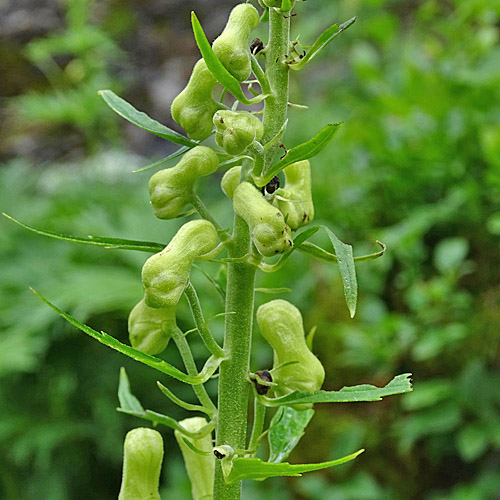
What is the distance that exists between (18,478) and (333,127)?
2.25 metres

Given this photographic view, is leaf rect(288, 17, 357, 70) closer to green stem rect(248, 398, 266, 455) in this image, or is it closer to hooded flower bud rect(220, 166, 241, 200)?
hooded flower bud rect(220, 166, 241, 200)

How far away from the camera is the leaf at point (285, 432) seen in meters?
0.82

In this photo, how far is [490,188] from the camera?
2.10 meters

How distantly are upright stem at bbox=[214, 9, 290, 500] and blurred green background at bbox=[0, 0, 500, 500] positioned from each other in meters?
1.20

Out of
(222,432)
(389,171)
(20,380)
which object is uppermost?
(222,432)

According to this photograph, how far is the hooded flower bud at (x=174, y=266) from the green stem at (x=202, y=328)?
0.03 metres

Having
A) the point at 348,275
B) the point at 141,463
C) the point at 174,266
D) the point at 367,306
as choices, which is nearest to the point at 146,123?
the point at 174,266

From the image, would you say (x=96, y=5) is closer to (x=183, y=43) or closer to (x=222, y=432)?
(x=183, y=43)

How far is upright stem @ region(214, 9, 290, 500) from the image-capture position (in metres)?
0.68

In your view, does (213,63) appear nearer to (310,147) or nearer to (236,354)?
(310,147)

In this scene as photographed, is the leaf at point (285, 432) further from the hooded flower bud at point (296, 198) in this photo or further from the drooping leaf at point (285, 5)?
the drooping leaf at point (285, 5)

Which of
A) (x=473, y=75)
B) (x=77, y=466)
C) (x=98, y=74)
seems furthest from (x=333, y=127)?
(x=98, y=74)

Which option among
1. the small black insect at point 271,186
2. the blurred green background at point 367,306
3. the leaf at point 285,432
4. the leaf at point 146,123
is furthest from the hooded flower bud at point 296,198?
the blurred green background at point 367,306

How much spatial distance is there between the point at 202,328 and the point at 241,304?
5 cm
